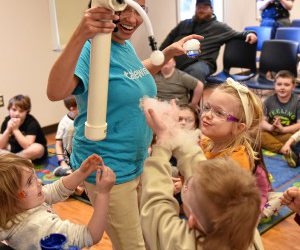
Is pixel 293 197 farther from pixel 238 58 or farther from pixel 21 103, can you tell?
pixel 238 58

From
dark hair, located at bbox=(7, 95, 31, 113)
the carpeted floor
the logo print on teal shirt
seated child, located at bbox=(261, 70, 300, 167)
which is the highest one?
the logo print on teal shirt

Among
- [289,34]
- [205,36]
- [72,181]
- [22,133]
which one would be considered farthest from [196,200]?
[289,34]

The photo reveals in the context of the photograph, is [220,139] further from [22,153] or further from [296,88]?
[296,88]

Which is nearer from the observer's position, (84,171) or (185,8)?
(84,171)

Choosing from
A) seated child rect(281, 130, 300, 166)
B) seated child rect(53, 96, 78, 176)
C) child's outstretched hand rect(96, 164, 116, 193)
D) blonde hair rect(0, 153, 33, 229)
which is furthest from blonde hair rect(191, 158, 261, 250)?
seated child rect(281, 130, 300, 166)

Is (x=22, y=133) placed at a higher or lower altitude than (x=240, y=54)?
lower

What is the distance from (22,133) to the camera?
3.44 metres

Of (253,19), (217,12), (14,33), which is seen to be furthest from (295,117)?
(253,19)

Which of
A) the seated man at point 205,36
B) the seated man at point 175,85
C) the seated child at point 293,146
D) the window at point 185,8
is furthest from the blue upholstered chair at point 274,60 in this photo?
the window at point 185,8

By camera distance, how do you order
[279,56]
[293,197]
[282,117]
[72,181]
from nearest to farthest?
1. [293,197]
2. [72,181]
3. [282,117]
4. [279,56]

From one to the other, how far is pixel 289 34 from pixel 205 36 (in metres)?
1.40

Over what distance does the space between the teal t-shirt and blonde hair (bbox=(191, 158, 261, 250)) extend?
1.51 ft

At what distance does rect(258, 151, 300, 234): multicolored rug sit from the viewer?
244 centimetres

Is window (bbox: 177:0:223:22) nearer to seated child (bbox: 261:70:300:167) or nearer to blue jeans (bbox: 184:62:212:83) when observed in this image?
blue jeans (bbox: 184:62:212:83)
